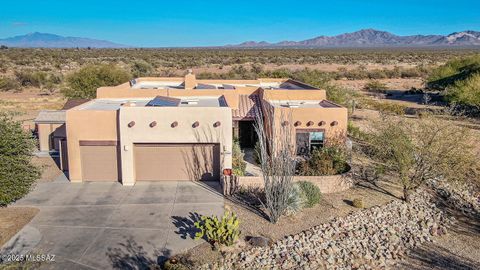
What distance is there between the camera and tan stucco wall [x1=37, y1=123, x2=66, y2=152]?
25.7m

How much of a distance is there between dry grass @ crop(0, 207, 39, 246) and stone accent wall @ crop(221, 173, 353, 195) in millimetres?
8322

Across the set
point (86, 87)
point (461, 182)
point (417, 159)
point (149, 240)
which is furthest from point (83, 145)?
point (86, 87)

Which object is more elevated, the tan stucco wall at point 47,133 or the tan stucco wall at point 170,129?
the tan stucco wall at point 170,129

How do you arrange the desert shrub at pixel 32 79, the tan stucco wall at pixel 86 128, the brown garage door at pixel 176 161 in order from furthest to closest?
1. the desert shrub at pixel 32 79
2. the brown garage door at pixel 176 161
3. the tan stucco wall at pixel 86 128

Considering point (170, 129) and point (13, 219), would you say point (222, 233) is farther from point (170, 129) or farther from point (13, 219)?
point (13, 219)

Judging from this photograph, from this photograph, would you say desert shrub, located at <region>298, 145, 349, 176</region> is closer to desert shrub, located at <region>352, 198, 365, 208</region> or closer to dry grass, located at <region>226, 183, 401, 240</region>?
dry grass, located at <region>226, 183, 401, 240</region>

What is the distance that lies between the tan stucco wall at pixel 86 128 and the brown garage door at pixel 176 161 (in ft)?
5.63

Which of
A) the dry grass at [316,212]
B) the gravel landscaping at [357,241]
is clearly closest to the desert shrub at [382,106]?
the dry grass at [316,212]

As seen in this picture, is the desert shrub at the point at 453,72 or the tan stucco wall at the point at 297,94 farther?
the desert shrub at the point at 453,72

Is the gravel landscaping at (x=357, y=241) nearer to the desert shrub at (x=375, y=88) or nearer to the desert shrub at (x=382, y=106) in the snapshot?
the desert shrub at (x=382, y=106)

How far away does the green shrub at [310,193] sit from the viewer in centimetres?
1780

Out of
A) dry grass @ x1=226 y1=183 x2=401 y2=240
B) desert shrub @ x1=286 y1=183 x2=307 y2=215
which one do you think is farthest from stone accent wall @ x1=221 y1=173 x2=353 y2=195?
desert shrub @ x1=286 y1=183 x2=307 y2=215

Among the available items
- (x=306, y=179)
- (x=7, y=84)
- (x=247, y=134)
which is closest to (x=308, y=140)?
(x=306, y=179)

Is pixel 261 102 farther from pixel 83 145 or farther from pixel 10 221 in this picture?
pixel 10 221
